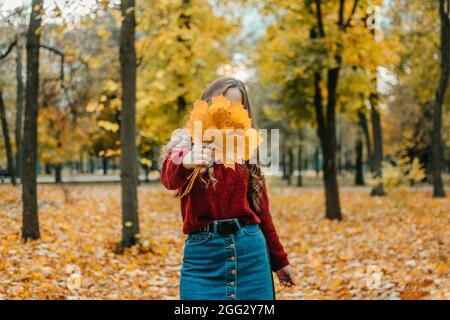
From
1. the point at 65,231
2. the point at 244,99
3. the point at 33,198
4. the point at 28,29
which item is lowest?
the point at 65,231

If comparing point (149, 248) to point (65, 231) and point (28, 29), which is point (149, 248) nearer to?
point (65, 231)

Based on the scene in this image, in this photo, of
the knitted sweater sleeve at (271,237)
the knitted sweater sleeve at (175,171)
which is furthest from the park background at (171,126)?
the knitted sweater sleeve at (175,171)

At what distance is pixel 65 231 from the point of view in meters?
9.19

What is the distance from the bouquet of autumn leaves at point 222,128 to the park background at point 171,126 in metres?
1.34

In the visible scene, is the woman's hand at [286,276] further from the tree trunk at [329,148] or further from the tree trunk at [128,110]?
the tree trunk at [329,148]

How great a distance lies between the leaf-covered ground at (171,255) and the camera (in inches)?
239

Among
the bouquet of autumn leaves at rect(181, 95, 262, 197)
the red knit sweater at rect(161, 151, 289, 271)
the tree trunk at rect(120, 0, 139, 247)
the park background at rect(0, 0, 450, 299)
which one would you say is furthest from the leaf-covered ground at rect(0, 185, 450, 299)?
the bouquet of autumn leaves at rect(181, 95, 262, 197)

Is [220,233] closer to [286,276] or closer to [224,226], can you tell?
[224,226]

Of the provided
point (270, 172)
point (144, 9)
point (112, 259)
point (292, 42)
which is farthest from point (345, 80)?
point (270, 172)

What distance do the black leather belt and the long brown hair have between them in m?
0.23

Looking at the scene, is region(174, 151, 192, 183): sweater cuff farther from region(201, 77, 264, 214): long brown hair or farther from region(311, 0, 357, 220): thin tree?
region(311, 0, 357, 220): thin tree

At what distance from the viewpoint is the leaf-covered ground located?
19.9 feet
